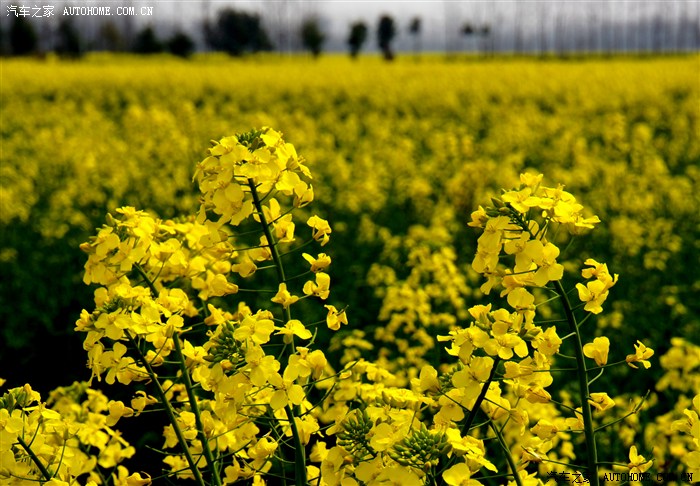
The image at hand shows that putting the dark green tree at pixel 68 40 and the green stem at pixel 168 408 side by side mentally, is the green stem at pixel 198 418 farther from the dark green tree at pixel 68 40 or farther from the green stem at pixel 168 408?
the dark green tree at pixel 68 40

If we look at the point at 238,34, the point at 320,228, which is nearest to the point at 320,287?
the point at 320,228

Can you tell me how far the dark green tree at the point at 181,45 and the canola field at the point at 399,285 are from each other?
4507 cm

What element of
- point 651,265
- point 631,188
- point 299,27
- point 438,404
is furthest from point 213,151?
point 299,27

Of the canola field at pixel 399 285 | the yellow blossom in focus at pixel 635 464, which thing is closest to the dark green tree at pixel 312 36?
the canola field at pixel 399 285

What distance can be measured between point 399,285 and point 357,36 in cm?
7080

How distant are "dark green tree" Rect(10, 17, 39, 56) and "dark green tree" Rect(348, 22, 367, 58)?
1046 inches

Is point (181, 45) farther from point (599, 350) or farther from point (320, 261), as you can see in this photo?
point (599, 350)

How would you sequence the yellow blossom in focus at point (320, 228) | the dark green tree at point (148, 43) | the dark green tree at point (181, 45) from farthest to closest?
the dark green tree at point (148, 43)
the dark green tree at point (181, 45)
the yellow blossom in focus at point (320, 228)

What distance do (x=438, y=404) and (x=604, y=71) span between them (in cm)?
2457

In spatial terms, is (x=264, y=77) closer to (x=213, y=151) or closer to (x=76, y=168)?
(x=76, y=168)

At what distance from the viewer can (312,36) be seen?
249 ft

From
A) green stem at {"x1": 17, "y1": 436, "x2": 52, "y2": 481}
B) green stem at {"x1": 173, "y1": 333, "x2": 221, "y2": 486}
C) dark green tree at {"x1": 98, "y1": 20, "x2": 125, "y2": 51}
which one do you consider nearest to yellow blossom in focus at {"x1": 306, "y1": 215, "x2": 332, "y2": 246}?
green stem at {"x1": 173, "y1": 333, "x2": 221, "y2": 486}

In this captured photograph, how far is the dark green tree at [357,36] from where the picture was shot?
7206 cm

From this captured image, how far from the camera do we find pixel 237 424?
68.1 inches
